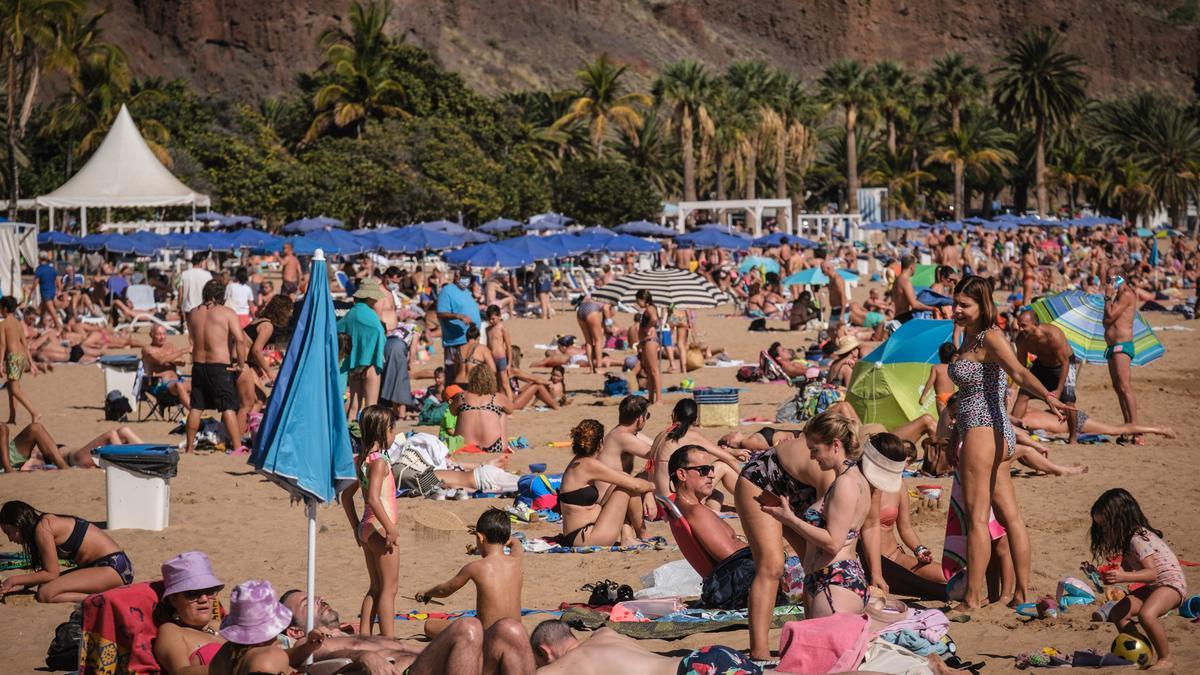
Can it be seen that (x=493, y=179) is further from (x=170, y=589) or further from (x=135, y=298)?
(x=170, y=589)

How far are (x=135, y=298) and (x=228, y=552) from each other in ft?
54.8

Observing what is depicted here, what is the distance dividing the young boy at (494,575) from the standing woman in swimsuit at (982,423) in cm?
219

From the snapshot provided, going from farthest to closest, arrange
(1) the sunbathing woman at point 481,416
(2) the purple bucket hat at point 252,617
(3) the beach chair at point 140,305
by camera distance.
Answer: (3) the beach chair at point 140,305
(1) the sunbathing woman at point 481,416
(2) the purple bucket hat at point 252,617

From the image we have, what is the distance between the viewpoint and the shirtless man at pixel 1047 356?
10773 millimetres

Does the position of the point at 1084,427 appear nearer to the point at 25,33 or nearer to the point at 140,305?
the point at 140,305

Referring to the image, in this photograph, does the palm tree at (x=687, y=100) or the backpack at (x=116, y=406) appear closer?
the backpack at (x=116, y=406)

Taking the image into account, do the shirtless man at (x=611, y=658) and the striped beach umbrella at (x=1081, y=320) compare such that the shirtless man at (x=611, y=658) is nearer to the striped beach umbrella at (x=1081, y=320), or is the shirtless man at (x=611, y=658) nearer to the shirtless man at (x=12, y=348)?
the striped beach umbrella at (x=1081, y=320)

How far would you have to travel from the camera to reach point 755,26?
126188mm

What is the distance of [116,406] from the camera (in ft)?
43.4

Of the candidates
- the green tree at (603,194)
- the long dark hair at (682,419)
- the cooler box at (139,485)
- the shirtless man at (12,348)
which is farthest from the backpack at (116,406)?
the green tree at (603,194)

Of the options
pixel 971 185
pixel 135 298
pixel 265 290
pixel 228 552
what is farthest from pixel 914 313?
pixel 971 185

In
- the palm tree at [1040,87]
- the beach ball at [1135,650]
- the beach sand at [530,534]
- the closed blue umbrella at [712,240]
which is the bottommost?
the beach sand at [530,534]

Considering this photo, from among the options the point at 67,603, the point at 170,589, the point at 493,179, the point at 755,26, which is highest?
the point at 755,26

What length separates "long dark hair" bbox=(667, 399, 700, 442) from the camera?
26.2 ft
